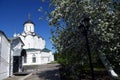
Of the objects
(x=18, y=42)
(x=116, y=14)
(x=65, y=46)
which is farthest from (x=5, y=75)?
(x=116, y=14)

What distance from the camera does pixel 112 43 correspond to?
50.5 feet

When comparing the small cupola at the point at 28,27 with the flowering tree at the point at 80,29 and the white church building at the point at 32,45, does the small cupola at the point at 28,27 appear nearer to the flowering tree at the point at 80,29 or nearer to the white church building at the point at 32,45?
the white church building at the point at 32,45

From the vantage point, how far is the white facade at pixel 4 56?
74.6ft

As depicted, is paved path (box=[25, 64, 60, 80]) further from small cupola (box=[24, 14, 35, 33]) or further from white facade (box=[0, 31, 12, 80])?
small cupola (box=[24, 14, 35, 33])

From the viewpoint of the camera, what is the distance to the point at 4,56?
950 inches

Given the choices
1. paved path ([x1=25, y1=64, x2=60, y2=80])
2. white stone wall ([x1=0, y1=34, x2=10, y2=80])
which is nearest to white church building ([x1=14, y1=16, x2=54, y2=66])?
paved path ([x1=25, y1=64, x2=60, y2=80])

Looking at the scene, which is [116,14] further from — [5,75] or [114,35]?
[5,75]

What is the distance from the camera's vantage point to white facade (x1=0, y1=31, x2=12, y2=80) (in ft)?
74.6

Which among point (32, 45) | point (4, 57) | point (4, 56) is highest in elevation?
point (32, 45)

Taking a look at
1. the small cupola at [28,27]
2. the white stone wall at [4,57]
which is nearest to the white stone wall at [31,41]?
the small cupola at [28,27]

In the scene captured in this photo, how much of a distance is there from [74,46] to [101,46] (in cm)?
235

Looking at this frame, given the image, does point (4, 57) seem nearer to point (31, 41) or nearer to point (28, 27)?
point (31, 41)

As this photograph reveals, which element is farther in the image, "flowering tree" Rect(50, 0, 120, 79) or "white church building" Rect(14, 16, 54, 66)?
"white church building" Rect(14, 16, 54, 66)

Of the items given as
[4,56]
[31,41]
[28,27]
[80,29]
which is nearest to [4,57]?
[4,56]
